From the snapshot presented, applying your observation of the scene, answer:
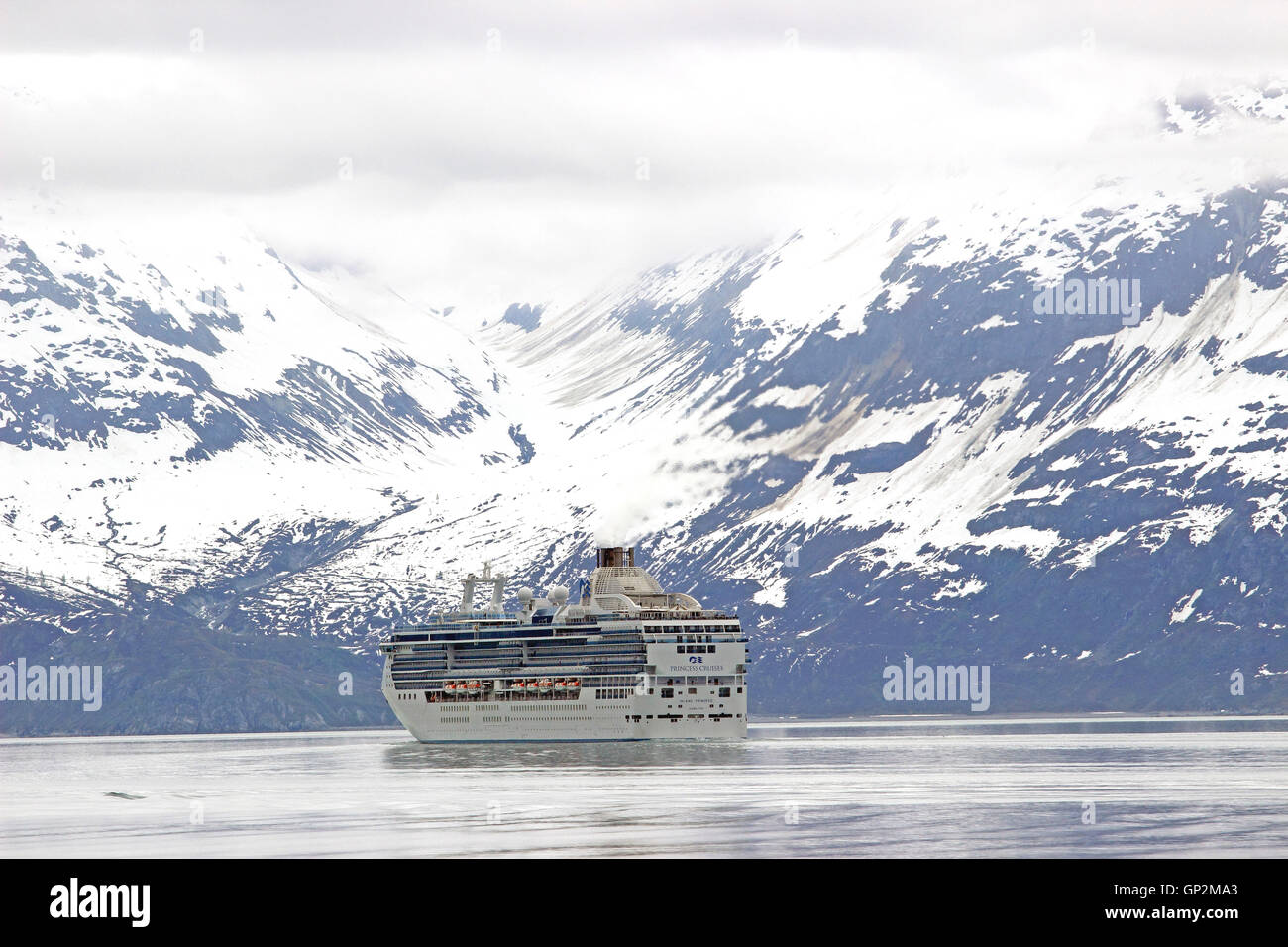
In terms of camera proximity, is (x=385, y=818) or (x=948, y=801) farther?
(x=948, y=801)

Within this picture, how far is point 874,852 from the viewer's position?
5197 inches
